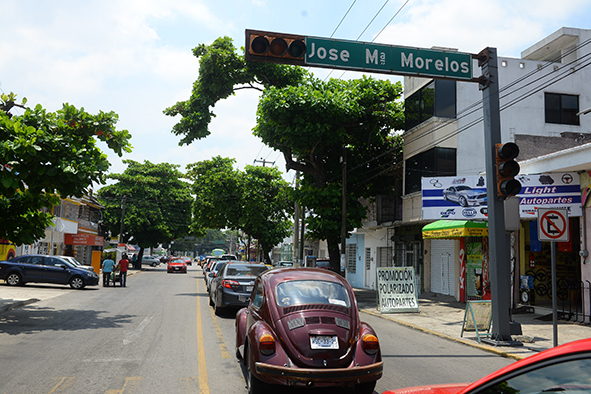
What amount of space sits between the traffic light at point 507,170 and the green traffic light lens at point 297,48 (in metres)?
4.96

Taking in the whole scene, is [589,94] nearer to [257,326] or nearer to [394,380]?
[394,380]

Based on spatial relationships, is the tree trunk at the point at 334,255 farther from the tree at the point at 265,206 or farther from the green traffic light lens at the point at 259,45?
the green traffic light lens at the point at 259,45

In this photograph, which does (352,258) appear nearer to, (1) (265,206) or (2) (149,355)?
(1) (265,206)

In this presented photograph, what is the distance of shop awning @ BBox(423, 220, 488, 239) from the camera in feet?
57.7

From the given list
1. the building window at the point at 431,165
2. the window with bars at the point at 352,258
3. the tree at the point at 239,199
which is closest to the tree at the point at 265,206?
the tree at the point at 239,199

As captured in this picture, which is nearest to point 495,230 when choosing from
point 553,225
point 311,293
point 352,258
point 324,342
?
point 553,225

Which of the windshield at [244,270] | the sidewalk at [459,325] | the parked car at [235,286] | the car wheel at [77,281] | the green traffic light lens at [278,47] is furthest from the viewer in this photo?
the car wheel at [77,281]

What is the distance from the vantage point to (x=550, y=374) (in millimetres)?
2178

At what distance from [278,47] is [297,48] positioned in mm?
391

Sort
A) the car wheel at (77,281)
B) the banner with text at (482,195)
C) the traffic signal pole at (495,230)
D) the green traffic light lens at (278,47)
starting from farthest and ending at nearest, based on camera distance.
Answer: the car wheel at (77,281) → the banner with text at (482,195) → the traffic signal pole at (495,230) → the green traffic light lens at (278,47)

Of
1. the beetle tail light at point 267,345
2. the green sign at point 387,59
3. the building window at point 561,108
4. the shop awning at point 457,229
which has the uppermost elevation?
the building window at point 561,108

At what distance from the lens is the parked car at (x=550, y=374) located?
2061mm

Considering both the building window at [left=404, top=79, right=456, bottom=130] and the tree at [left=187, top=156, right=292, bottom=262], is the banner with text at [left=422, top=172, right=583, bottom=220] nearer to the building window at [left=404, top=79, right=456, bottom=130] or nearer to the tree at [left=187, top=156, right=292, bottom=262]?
the building window at [left=404, top=79, right=456, bottom=130]

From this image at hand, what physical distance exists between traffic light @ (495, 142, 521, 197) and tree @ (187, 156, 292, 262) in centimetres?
3021
